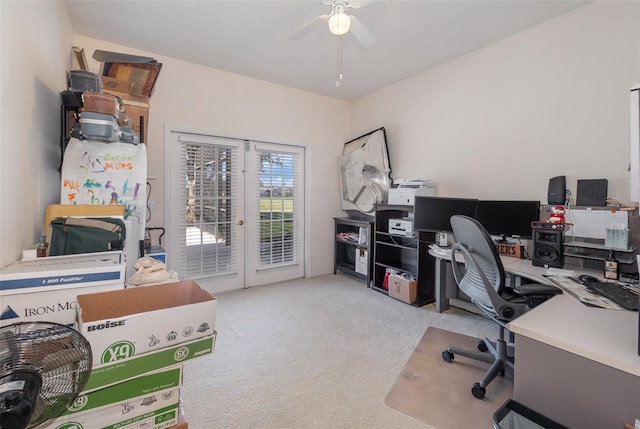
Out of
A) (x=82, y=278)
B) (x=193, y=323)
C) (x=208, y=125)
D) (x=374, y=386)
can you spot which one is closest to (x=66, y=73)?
(x=208, y=125)

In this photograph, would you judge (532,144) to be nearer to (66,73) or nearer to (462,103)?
(462,103)

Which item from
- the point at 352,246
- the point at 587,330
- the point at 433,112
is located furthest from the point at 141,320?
the point at 352,246

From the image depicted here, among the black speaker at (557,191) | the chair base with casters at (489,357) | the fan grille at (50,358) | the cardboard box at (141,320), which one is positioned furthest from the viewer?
the black speaker at (557,191)

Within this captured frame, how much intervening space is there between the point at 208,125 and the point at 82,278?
276 cm

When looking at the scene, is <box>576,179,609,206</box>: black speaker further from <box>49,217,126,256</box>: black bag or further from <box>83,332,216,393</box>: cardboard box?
<box>49,217,126,256</box>: black bag

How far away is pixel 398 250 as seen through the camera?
3896 mm

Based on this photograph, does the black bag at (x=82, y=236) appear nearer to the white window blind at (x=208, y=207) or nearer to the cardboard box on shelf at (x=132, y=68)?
the cardboard box on shelf at (x=132, y=68)

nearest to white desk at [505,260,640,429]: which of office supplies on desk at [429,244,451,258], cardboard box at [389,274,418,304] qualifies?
office supplies on desk at [429,244,451,258]

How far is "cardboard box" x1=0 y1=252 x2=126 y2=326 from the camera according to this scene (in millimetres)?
1053

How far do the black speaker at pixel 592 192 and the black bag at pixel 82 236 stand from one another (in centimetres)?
341

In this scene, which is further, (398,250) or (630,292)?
(398,250)

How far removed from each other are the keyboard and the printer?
176 centimetres

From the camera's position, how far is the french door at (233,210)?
3.42 metres

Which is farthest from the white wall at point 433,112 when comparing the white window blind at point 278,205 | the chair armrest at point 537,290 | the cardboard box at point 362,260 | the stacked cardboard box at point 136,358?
the chair armrest at point 537,290
